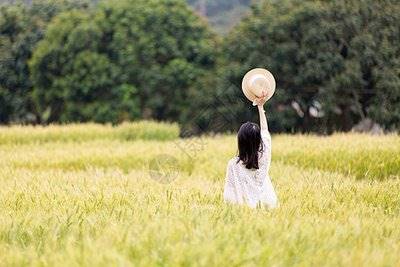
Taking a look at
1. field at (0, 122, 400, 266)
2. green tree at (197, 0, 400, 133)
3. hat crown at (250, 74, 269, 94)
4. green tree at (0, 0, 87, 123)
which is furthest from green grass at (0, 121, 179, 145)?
green tree at (0, 0, 87, 123)

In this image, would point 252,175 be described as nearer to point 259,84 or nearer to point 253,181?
point 253,181

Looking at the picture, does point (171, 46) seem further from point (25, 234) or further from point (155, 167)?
point (25, 234)

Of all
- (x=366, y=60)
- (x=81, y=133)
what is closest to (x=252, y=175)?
(x=81, y=133)

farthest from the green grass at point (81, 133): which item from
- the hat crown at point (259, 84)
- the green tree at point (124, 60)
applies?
the hat crown at point (259, 84)

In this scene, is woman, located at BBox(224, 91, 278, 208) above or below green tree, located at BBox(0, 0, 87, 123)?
above

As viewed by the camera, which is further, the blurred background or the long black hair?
the blurred background

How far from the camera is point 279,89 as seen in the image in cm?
3098

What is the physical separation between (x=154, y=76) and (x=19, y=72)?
32.6 ft

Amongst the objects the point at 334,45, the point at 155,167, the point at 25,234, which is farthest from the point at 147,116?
the point at 25,234

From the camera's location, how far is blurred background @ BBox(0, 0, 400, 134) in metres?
30.1

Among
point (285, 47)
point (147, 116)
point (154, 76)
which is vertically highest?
point (285, 47)

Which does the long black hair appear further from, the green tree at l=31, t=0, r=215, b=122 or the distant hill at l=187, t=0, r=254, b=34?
the distant hill at l=187, t=0, r=254, b=34

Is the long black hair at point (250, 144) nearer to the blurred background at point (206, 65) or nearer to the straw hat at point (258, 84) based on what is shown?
the straw hat at point (258, 84)

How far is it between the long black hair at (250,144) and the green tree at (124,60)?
27265 millimetres
